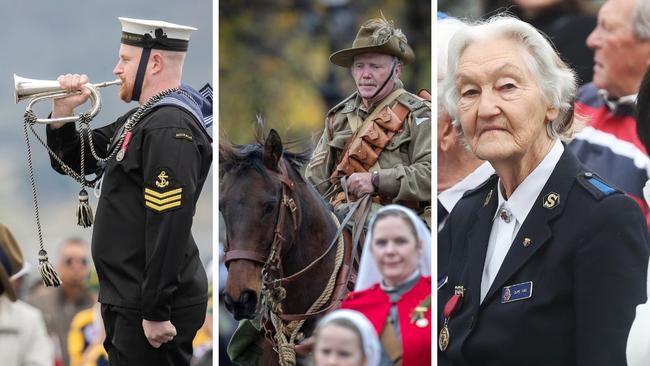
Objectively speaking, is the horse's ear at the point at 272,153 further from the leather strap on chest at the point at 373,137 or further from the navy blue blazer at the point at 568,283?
the navy blue blazer at the point at 568,283

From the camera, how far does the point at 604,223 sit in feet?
26.6

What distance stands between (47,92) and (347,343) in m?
2.17

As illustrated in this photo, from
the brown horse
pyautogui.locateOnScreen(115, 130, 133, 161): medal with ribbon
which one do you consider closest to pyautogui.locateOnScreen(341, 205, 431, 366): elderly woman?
the brown horse

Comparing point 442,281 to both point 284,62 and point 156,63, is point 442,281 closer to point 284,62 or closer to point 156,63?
point 284,62

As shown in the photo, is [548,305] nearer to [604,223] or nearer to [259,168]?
[604,223]

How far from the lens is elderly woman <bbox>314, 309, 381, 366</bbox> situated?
27.3ft

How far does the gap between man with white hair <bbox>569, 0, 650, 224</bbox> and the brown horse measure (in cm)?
149

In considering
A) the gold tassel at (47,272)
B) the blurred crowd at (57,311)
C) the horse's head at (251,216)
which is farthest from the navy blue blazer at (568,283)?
the gold tassel at (47,272)

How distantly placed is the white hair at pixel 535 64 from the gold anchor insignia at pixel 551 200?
360 millimetres

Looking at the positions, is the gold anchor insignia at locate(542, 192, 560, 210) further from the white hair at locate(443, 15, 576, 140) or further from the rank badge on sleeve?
the rank badge on sleeve

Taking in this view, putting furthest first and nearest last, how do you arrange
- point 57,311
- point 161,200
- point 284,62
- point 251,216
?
point 57,311
point 284,62
point 251,216
point 161,200

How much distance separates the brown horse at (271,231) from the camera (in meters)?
8.40

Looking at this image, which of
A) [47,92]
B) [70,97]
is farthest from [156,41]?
[47,92]

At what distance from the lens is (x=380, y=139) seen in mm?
8734
